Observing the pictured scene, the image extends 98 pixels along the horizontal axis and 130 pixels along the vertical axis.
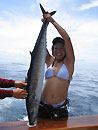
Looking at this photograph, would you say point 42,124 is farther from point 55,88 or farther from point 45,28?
point 45,28

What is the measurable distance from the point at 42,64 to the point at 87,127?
3.15 feet

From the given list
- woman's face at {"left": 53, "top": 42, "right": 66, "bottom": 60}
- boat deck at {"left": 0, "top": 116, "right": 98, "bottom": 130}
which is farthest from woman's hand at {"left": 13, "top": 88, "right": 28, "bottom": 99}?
woman's face at {"left": 53, "top": 42, "right": 66, "bottom": 60}

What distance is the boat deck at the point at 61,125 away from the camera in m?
1.79

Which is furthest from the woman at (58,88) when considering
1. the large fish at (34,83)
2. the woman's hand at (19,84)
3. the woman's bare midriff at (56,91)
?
the woman's hand at (19,84)

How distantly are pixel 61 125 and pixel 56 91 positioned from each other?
0.47m

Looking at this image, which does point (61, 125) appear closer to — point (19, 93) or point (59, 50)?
point (19, 93)

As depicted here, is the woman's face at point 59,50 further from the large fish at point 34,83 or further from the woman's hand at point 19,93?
the woman's hand at point 19,93

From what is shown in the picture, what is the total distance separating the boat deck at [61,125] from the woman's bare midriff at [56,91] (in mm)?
284

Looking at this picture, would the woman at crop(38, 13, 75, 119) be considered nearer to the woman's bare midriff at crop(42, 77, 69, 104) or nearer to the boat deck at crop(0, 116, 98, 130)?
the woman's bare midriff at crop(42, 77, 69, 104)

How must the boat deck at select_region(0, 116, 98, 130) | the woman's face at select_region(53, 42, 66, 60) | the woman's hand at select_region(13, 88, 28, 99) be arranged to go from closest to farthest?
the woman's hand at select_region(13, 88, 28, 99)
the boat deck at select_region(0, 116, 98, 130)
the woman's face at select_region(53, 42, 66, 60)

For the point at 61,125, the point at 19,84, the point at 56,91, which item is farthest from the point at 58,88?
the point at 19,84

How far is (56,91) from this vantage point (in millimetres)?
2156

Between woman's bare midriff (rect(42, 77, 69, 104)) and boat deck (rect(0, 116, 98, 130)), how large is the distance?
28 cm

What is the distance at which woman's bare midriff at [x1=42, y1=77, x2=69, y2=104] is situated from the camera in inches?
84.7
